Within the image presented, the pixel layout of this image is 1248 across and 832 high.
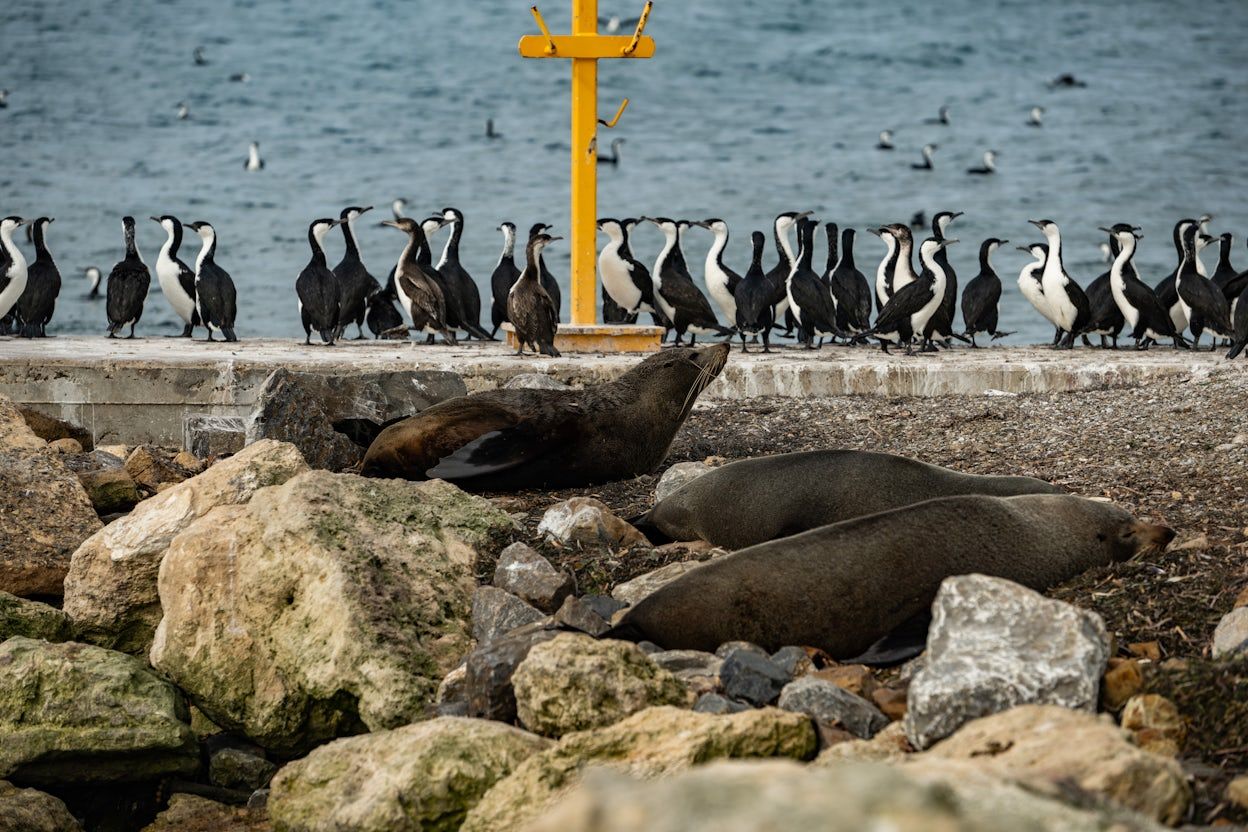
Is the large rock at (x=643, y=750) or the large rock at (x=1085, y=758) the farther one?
the large rock at (x=643, y=750)

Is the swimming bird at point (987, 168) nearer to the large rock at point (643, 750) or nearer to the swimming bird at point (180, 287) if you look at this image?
the swimming bird at point (180, 287)

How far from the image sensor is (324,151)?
2012 inches

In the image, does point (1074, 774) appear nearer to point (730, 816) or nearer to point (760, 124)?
point (730, 816)

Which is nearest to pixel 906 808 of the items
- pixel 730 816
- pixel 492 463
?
pixel 730 816

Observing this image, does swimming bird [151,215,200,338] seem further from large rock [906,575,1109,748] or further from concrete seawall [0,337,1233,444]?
large rock [906,575,1109,748]

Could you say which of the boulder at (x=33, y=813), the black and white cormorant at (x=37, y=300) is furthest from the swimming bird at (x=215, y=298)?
the boulder at (x=33, y=813)

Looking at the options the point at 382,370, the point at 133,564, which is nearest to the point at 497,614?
the point at 133,564

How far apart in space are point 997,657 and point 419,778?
63.1 inches

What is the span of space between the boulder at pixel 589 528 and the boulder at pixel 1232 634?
244cm

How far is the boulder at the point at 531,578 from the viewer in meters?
5.78

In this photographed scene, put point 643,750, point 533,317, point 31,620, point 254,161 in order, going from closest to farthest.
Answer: point 643,750
point 31,620
point 533,317
point 254,161

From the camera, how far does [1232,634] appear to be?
15.4 ft

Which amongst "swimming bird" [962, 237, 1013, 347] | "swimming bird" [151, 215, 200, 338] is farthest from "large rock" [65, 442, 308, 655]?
"swimming bird" [962, 237, 1013, 347]

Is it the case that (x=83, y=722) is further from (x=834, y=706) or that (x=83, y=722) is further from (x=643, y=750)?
(x=834, y=706)
